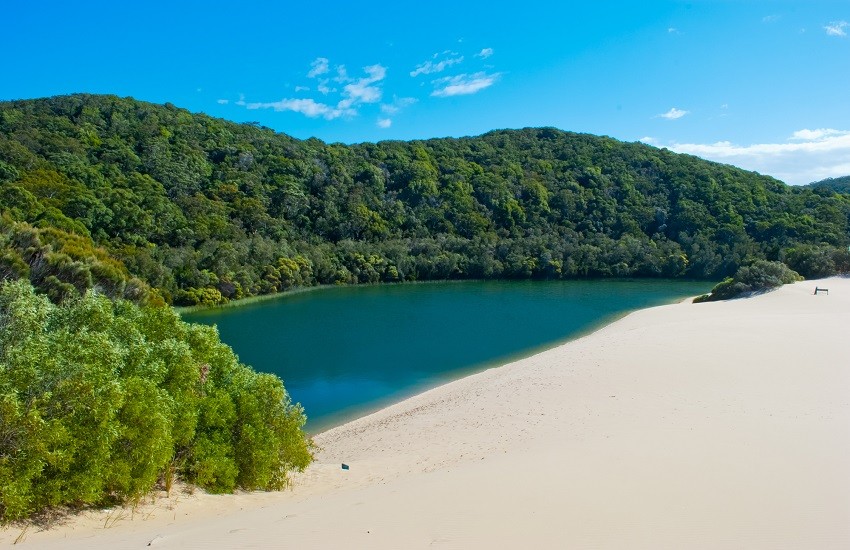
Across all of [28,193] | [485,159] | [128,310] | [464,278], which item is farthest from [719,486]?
[485,159]

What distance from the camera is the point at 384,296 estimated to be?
6175cm

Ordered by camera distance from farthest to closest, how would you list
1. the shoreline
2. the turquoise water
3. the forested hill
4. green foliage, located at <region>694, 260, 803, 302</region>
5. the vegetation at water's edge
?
the forested hill → the shoreline → green foliage, located at <region>694, 260, 803, 302</region> → the turquoise water → the vegetation at water's edge

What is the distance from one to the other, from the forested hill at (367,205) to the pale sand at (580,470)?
133 feet

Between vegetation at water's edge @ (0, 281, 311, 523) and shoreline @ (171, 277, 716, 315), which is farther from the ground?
shoreline @ (171, 277, 716, 315)

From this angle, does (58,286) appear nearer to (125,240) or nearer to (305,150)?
(125,240)

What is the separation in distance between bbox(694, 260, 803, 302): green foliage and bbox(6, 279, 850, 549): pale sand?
25550mm

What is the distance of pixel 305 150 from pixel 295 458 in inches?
3543

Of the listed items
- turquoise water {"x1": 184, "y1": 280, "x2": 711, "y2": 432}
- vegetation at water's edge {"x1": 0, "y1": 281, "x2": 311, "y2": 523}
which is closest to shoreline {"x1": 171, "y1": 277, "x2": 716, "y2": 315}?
turquoise water {"x1": 184, "y1": 280, "x2": 711, "y2": 432}

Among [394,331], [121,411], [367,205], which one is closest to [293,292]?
[394,331]

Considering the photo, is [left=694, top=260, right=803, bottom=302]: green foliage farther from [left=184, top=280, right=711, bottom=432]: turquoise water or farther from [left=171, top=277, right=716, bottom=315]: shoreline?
[left=171, top=277, right=716, bottom=315]: shoreline

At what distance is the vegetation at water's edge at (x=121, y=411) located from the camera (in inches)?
310

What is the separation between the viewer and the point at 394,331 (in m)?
39.8

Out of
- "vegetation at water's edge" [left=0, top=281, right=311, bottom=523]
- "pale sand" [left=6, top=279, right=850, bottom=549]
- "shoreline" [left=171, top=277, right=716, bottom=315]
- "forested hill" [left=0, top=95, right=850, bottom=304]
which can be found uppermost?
"forested hill" [left=0, top=95, right=850, bottom=304]

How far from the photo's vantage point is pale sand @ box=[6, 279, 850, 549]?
8.03m
